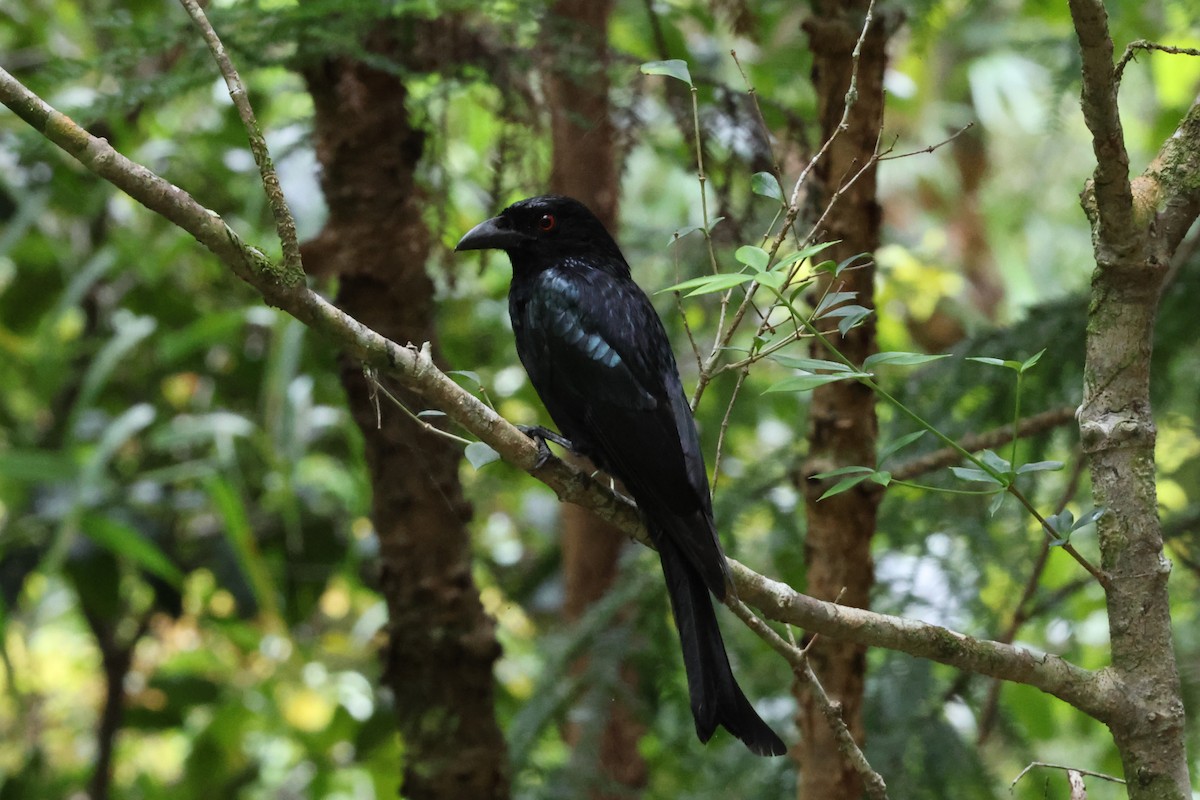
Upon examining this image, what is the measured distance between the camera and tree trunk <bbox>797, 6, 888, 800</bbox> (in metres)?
2.21

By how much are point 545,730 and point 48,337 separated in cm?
205

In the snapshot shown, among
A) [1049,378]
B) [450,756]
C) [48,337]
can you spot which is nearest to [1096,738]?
[1049,378]

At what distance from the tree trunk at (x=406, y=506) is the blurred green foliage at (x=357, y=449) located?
0.12 m

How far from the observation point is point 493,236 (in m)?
2.58

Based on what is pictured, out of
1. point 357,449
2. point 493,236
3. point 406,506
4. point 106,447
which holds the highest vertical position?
point 357,449

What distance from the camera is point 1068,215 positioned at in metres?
7.01

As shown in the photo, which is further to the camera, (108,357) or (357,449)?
(357,449)

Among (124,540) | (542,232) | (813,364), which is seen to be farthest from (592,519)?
(813,364)

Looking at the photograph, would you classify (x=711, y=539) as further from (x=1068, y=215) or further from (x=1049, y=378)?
(x=1068, y=215)

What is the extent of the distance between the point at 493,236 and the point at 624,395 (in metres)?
0.58

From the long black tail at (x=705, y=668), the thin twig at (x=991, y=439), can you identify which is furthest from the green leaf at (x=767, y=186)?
Result: the thin twig at (x=991, y=439)

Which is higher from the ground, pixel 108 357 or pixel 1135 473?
pixel 108 357

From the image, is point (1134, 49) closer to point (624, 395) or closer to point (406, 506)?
point (624, 395)

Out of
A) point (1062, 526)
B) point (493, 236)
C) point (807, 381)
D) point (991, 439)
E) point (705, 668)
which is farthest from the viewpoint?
point (493, 236)
